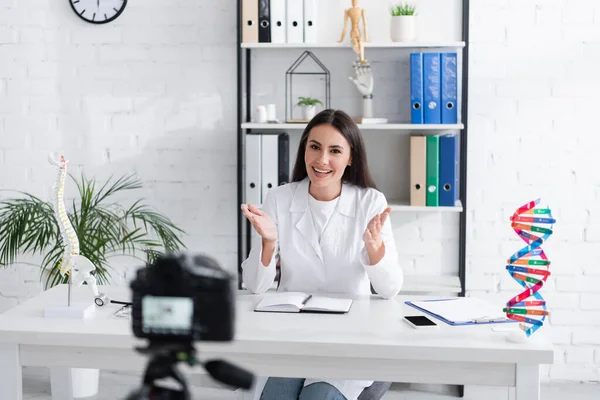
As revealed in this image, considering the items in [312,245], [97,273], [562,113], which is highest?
[562,113]

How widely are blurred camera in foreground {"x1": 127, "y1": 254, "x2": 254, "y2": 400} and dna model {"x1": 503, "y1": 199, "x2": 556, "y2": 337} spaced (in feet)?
4.08

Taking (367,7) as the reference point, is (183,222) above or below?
below

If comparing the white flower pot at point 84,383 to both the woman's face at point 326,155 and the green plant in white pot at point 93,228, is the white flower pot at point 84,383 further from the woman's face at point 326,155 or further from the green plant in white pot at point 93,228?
the woman's face at point 326,155

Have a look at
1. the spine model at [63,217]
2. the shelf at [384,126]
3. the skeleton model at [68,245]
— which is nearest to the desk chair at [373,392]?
the skeleton model at [68,245]

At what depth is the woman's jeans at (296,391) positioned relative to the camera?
192 cm

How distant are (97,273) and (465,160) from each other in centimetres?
163

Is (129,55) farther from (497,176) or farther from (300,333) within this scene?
(300,333)

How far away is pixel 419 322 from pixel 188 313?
4.28 ft

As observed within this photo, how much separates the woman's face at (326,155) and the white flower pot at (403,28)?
87 centimetres

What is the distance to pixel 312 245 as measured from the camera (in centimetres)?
233

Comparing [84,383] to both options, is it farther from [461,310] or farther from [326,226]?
[461,310]

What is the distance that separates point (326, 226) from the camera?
2.35 m

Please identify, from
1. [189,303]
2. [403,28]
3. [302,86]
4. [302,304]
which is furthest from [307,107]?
[189,303]

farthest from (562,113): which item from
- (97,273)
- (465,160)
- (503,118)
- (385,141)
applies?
(97,273)
